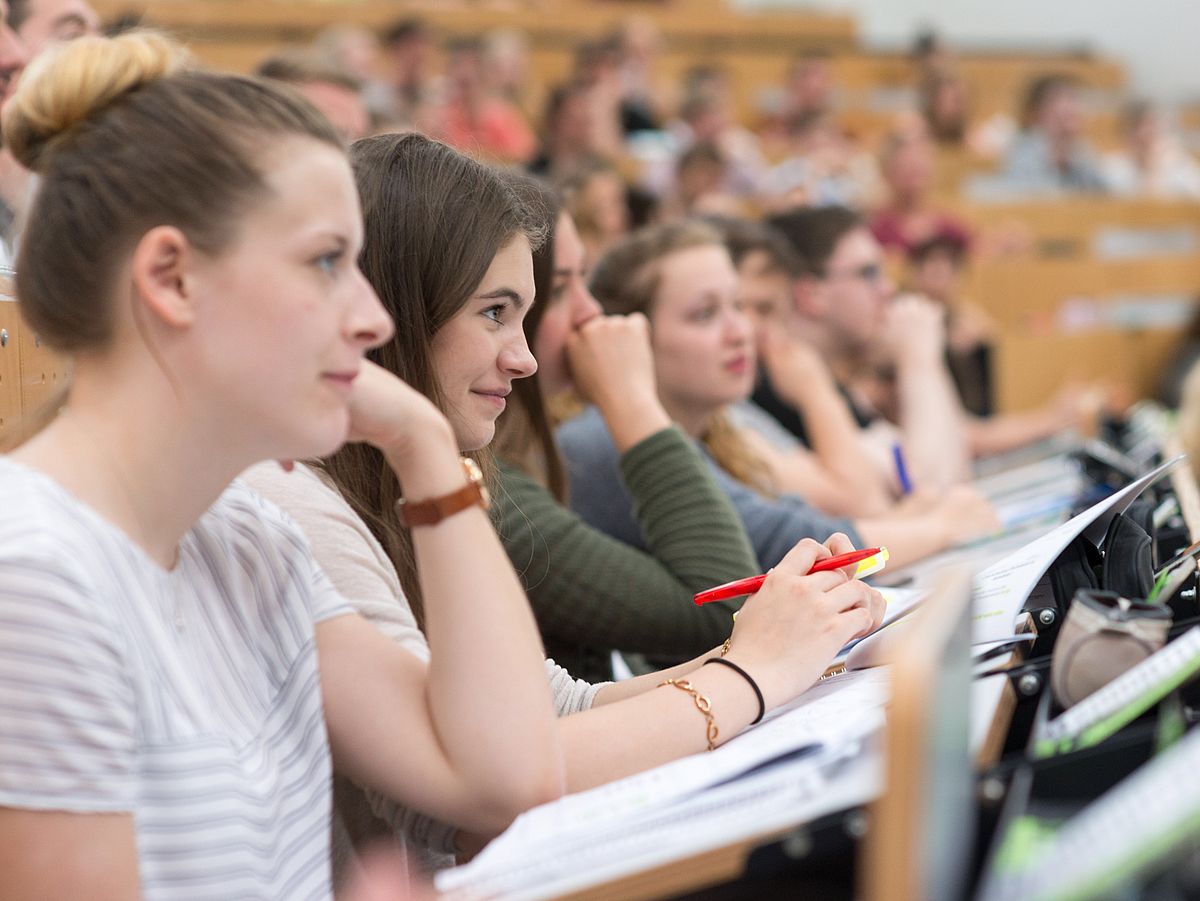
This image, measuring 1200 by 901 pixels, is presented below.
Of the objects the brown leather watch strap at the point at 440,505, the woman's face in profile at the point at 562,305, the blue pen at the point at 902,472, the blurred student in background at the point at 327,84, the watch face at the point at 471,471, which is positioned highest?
the blurred student in background at the point at 327,84

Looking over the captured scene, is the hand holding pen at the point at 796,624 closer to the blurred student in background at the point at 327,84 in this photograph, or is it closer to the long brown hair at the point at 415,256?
the long brown hair at the point at 415,256

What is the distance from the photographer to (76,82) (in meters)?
0.88

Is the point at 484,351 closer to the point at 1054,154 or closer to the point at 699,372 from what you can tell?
the point at 699,372

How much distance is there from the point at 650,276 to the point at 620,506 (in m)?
0.42

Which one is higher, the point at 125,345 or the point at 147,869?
the point at 125,345

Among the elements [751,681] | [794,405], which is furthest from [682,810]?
[794,405]

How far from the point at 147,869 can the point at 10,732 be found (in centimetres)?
12

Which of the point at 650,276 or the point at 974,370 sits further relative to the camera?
Answer: the point at 974,370

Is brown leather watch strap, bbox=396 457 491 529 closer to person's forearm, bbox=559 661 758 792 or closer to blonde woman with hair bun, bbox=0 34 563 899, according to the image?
blonde woman with hair bun, bbox=0 34 563 899

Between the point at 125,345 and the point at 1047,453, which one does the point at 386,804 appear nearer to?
the point at 125,345

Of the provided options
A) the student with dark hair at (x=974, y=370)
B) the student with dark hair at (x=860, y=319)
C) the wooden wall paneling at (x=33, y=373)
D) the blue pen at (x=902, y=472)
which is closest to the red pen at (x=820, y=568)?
the wooden wall paneling at (x=33, y=373)

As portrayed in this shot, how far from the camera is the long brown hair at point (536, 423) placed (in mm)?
1613

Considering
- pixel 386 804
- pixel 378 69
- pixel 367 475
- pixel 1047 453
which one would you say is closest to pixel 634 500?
pixel 367 475

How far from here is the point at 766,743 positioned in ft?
2.85
